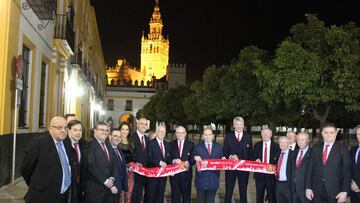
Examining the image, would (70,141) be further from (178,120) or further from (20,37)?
(178,120)

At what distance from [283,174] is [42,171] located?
4.71 meters

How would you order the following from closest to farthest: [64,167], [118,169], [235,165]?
[64,167] < [118,169] < [235,165]

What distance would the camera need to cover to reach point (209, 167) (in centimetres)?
888

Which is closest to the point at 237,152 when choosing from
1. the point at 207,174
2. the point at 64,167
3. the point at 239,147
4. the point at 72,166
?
the point at 239,147

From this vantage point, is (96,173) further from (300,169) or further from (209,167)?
(300,169)

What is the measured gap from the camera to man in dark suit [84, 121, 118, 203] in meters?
6.84

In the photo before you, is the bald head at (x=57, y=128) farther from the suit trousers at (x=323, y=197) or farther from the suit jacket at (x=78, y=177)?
the suit trousers at (x=323, y=197)

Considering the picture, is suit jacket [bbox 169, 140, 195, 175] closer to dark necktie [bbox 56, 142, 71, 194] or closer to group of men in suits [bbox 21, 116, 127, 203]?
group of men in suits [bbox 21, 116, 127, 203]

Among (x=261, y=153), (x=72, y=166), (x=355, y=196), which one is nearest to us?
(x=72, y=166)

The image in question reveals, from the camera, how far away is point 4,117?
10.8m

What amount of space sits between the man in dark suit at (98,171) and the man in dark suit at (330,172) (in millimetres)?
3160

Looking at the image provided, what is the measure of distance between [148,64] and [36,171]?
479 ft

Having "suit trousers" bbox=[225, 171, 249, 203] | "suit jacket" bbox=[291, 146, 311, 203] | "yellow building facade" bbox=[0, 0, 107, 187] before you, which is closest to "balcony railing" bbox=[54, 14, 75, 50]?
"yellow building facade" bbox=[0, 0, 107, 187]

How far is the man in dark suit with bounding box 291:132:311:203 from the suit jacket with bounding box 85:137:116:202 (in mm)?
3217
